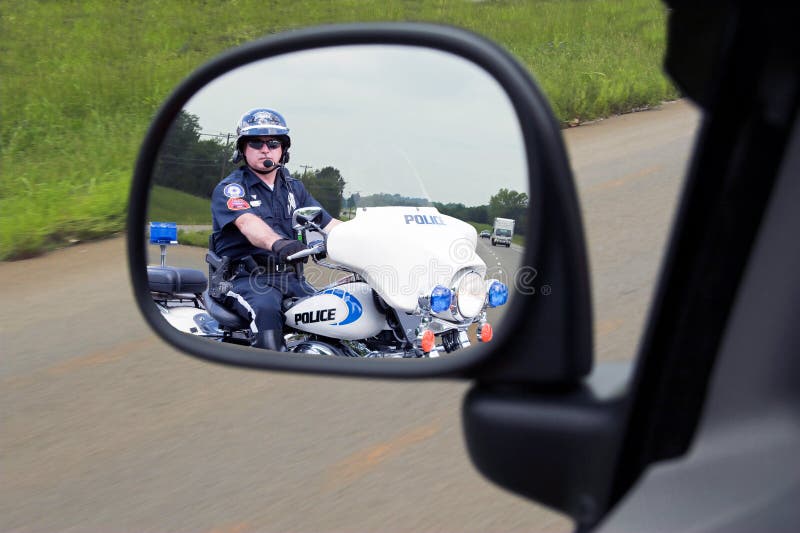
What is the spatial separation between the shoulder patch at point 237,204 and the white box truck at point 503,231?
79 cm

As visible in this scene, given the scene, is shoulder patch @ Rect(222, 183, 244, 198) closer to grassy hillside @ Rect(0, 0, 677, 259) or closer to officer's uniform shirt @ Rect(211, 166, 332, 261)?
officer's uniform shirt @ Rect(211, 166, 332, 261)

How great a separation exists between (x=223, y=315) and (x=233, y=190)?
14.9 inches

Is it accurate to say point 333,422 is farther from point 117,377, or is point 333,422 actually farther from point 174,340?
point 174,340

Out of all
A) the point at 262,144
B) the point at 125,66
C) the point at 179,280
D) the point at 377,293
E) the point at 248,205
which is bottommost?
the point at 125,66

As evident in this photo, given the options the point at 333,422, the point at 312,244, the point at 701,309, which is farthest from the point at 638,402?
the point at 333,422

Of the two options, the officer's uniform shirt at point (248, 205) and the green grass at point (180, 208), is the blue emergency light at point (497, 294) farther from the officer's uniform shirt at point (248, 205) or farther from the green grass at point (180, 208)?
the green grass at point (180, 208)

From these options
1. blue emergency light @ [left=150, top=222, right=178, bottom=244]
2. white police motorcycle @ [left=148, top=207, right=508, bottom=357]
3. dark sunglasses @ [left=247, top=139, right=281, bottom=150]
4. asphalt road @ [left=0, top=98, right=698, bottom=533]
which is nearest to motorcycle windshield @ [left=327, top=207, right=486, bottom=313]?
white police motorcycle @ [left=148, top=207, right=508, bottom=357]

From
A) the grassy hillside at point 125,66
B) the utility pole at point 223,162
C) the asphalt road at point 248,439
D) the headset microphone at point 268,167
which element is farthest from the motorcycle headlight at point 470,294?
the grassy hillside at point 125,66

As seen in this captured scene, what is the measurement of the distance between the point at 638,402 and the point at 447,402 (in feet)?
10.1

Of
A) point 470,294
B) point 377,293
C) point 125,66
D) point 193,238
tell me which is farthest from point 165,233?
point 125,66

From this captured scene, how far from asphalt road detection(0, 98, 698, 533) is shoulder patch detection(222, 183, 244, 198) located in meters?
0.96

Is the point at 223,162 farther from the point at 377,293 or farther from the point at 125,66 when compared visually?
the point at 125,66

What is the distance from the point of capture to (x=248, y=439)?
160 inches

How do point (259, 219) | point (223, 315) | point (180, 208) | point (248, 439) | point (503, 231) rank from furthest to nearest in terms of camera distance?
point (248, 439), point (223, 315), point (180, 208), point (259, 219), point (503, 231)
